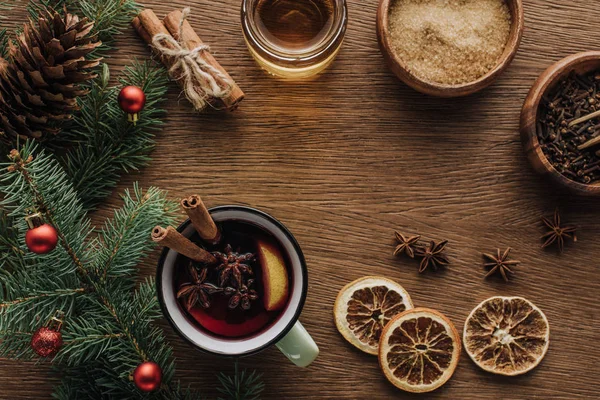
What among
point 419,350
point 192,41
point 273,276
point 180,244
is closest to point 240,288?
point 273,276

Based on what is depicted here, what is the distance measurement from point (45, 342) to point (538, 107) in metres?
1.04

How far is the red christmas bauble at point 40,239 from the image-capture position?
1011 mm

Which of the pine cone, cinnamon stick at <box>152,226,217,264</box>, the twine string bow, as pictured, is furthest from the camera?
the twine string bow

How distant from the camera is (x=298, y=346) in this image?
117 centimetres

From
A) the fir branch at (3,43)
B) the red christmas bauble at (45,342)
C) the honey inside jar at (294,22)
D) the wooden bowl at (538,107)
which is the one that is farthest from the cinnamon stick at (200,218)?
the wooden bowl at (538,107)

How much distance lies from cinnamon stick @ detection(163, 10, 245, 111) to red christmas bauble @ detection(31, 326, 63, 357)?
54 centimetres

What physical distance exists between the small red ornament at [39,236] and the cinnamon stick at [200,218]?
0.22 metres

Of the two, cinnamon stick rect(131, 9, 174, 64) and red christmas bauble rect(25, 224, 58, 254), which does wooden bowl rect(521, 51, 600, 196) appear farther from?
red christmas bauble rect(25, 224, 58, 254)

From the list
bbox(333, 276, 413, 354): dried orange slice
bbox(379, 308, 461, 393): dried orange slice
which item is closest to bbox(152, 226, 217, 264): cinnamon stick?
bbox(333, 276, 413, 354): dried orange slice

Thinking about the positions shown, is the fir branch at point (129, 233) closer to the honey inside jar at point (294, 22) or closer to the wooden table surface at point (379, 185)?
the wooden table surface at point (379, 185)

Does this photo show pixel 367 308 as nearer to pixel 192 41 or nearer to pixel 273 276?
pixel 273 276

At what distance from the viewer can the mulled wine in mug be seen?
1128mm

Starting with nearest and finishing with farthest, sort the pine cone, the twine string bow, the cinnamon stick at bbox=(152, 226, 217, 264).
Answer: the cinnamon stick at bbox=(152, 226, 217, 264) < the pine cone < the twine string bow

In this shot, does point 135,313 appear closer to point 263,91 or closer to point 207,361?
point 207,361
